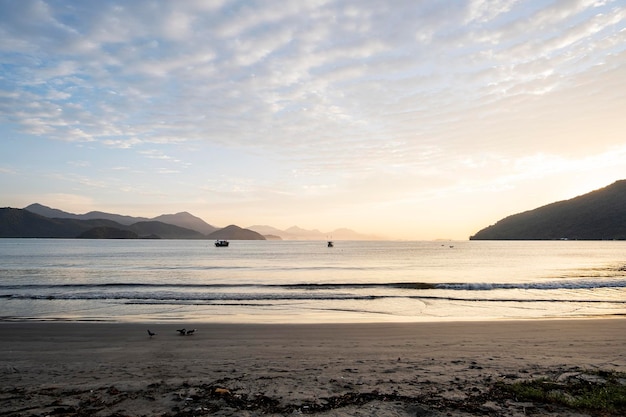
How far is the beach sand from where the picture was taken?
22.7 feet

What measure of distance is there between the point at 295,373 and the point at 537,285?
104ft

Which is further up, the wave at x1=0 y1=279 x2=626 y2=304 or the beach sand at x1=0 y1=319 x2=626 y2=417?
the beach sand at x1=0 y1=319 x2=626 y2=417

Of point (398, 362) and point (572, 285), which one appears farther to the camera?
point (572, 285)

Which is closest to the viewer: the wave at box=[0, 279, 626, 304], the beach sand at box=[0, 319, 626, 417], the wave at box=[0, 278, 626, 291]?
the beach sand at box=[0, 319, 626, 417]

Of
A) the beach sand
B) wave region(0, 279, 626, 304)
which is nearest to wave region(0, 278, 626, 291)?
wave region(0, 279, 626, 304)

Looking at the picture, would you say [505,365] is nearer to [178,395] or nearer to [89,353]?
[178,395]

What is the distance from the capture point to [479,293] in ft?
100

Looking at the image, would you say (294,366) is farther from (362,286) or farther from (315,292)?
(362,286)

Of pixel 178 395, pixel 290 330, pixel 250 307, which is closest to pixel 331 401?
pixel 178 395

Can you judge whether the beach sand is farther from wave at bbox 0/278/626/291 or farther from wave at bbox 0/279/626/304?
wave at bbox 0/278/626/291

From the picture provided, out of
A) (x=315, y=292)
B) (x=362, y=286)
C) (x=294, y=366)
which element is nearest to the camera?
(x=294, y=366)

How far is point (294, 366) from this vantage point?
9.70 metres

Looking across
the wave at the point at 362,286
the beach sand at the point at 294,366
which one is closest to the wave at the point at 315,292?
the wave at the point at 362,286

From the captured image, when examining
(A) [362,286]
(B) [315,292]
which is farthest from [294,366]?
(A) [362,286]
